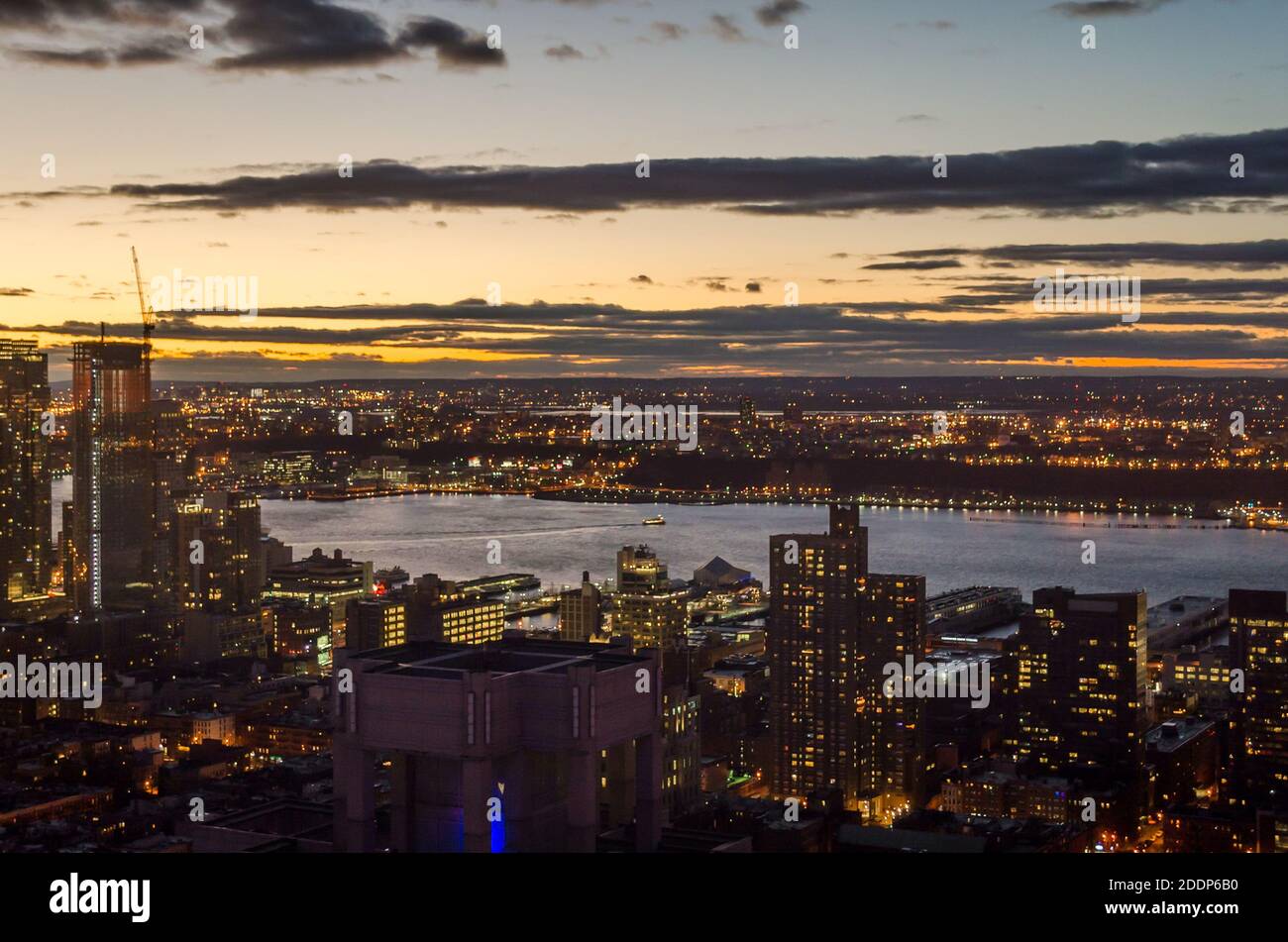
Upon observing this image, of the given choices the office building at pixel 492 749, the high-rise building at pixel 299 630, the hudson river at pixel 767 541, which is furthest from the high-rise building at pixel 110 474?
the office building at pixel 492 749

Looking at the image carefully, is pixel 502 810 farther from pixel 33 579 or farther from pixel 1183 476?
pixel 1183 476

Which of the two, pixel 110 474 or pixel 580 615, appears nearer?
pixel 580 615

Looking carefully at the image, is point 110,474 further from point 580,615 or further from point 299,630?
point 580,615

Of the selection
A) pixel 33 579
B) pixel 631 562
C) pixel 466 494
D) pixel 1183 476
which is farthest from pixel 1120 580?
pixel 466 494

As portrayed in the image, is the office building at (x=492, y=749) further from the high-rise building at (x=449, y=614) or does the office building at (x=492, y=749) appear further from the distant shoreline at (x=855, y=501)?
the distant shoreline at (x=855, y=501)

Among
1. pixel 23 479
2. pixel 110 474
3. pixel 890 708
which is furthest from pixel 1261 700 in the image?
pixel 23 479

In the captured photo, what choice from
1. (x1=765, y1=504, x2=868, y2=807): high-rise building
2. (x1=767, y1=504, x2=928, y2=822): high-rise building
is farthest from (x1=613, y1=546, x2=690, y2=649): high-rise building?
(x1=765, y1=504, x2=868, y2=807): high-rise building
